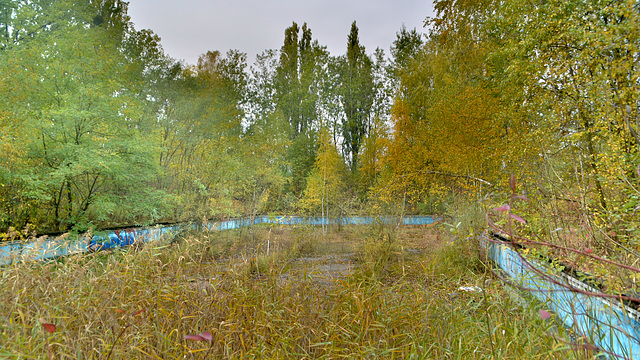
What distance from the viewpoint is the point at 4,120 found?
18.6 feet

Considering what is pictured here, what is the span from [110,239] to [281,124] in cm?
1232

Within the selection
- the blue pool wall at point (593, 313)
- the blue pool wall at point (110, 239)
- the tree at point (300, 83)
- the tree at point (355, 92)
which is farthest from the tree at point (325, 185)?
the blue pool wall at point (593, 313)

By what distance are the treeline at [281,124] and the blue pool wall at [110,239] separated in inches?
18.5

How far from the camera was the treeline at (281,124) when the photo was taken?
3152 millimetres

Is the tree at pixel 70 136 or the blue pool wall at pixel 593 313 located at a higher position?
the tree at pixel 70 136

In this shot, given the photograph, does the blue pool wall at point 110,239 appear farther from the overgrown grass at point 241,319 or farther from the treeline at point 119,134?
the treeline at point 119,134

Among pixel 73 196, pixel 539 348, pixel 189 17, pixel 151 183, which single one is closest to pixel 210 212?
pixel 151 183

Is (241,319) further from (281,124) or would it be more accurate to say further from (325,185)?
(281,124)

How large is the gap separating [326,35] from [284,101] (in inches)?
292

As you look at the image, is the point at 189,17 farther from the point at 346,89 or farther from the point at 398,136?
the point at 398,136

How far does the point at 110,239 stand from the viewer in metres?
7.53

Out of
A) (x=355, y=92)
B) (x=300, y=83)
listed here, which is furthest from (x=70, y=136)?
(x=300, y=83)

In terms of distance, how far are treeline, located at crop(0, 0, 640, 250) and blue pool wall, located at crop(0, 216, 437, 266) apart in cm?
47

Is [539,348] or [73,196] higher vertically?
[73,196]
